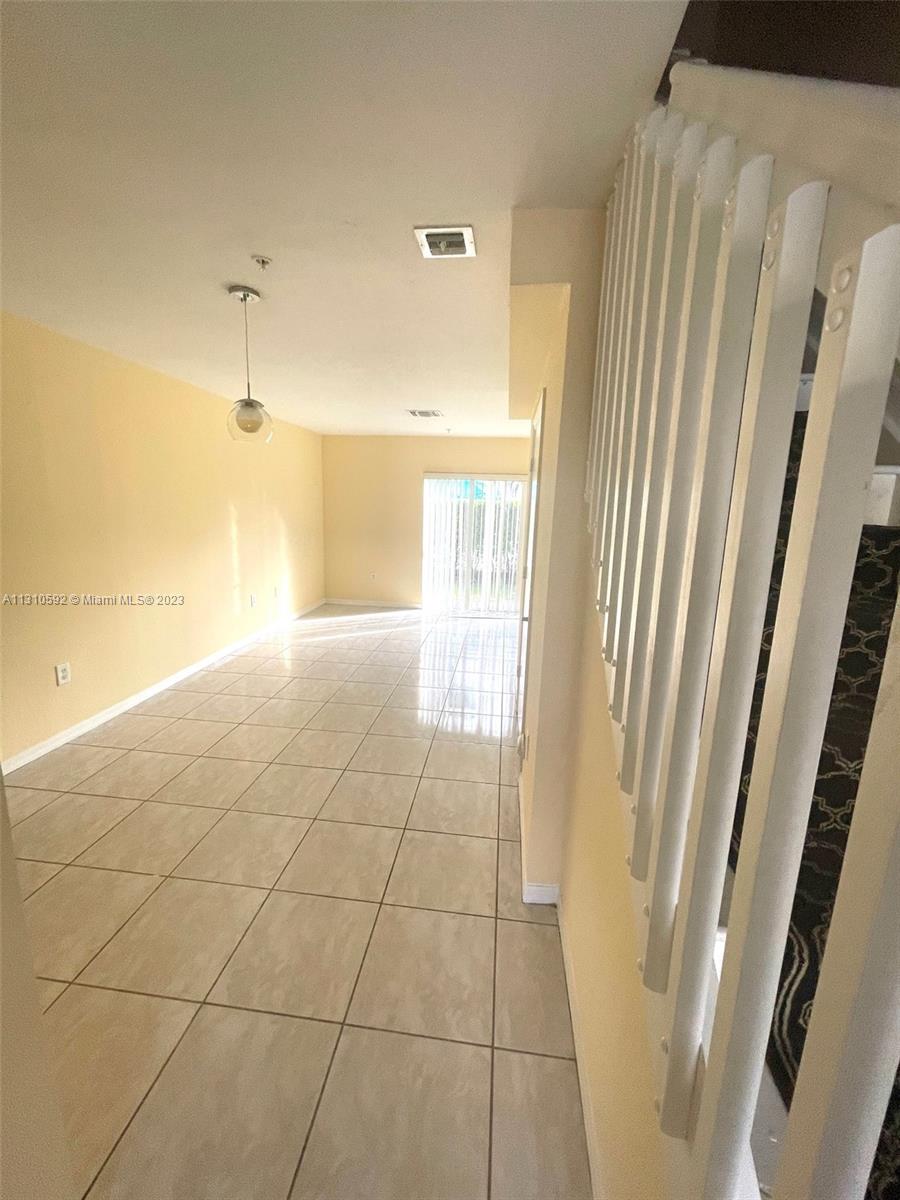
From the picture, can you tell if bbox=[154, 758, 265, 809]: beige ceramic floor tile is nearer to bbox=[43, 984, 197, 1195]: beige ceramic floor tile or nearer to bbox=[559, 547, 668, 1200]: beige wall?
bbox=[43, 984, 197, 1195]: beige ceramic floor tile

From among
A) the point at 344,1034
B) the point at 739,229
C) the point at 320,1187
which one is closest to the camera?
the point at 739,229

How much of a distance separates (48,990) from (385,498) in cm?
629

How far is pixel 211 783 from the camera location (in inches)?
113

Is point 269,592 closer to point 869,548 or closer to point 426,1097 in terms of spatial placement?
point 426,1097

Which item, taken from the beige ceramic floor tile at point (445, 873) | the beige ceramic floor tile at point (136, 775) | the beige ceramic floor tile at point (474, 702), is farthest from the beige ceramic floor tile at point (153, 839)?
the beige ceramic floor tile at point (474, 702)

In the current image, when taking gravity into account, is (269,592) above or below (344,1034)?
above

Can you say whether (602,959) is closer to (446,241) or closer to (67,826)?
(446,241)

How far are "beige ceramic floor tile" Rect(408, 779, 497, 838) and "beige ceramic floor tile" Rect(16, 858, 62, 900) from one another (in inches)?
61.8

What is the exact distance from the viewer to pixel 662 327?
0.76 metres

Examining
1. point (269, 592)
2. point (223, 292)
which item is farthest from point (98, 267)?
point (269, 592)

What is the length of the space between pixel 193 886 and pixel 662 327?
252 centimetres

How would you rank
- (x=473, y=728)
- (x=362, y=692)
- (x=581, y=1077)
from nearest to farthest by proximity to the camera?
(x=581, y=1077) → (x=473, y=728) → (x=362, y=692)

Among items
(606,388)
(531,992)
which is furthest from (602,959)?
(606,388)

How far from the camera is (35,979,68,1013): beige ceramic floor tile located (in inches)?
63.2
